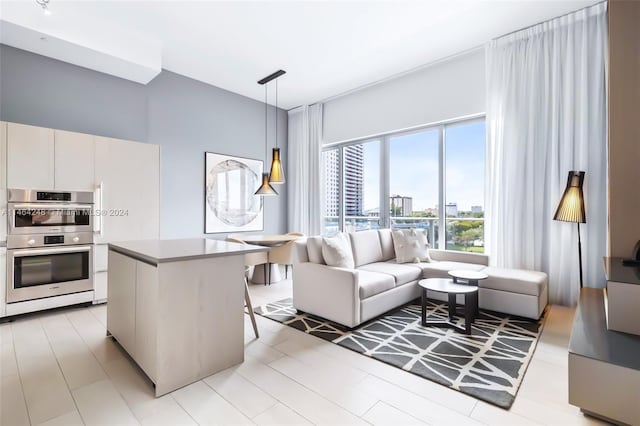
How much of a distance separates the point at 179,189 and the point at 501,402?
Answer: 4.72 meters

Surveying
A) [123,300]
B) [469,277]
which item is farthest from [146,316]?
[469,277]

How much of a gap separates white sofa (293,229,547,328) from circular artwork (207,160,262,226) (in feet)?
8.21

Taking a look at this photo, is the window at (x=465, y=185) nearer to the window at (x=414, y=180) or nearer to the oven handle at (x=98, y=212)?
the window at (x=414, y=180)

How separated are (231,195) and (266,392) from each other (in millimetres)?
4113

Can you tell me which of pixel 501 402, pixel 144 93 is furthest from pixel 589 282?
pixel 144 93

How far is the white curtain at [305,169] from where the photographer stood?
19.9ft

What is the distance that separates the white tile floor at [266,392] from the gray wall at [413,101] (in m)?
3.14

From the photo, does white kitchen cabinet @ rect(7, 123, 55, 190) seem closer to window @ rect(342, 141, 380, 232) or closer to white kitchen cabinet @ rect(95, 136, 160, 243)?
white kitchen cabinet @ rect(95, 136, 160, 243)

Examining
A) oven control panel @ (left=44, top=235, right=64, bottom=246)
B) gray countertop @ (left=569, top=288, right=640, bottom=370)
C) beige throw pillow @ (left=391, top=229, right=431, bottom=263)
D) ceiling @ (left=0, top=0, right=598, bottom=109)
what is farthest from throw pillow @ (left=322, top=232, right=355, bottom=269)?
oven control panel @ (left=44, top=235, right=64, bottom=246)

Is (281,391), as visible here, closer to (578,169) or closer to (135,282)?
(135,282)

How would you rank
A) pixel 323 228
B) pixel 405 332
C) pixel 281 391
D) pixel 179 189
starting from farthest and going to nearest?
pixel 323 228 < pixel 179 189 < pixel 405 332 < pixel 281 391

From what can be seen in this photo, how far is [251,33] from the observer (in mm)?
3686

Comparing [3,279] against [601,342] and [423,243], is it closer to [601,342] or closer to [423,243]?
[423,243]

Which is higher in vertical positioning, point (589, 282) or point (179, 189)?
point (179, 189)
